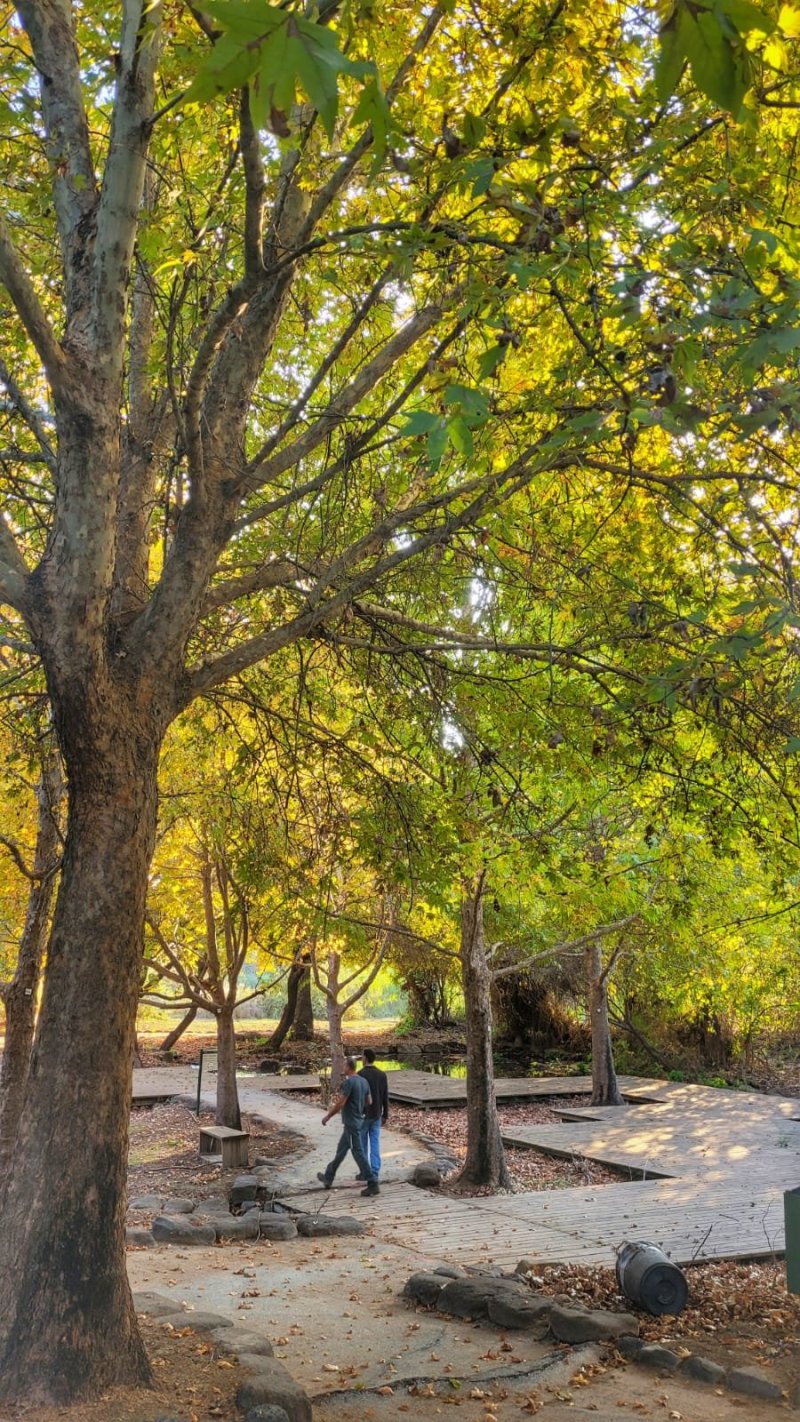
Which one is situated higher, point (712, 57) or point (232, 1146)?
point (712, 57)

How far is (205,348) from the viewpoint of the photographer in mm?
5133

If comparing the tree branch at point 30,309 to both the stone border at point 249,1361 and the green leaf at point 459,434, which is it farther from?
the stone border at point 249,1361

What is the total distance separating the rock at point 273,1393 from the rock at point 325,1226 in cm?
560

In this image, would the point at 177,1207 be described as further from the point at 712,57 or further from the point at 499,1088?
the point at 712,57

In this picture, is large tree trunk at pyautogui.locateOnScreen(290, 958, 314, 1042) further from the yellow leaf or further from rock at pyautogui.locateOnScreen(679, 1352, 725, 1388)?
the yellow leaf

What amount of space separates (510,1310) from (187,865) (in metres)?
11.8

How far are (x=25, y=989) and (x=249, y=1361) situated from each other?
5675 millimetres

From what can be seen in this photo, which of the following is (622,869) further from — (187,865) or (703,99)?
(187,865)

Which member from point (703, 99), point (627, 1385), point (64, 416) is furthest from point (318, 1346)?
point (703, 99)

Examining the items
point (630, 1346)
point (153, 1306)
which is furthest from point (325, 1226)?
point (630, 1346)

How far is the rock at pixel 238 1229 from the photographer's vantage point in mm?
10641

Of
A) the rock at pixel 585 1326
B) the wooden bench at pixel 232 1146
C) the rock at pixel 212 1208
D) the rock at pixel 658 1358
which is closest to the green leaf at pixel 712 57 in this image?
the rock at pixel 658 1358

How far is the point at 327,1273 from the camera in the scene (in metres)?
9.11

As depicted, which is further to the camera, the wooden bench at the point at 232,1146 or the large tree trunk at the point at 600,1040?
the large tree trunk at the point at 600,1040
